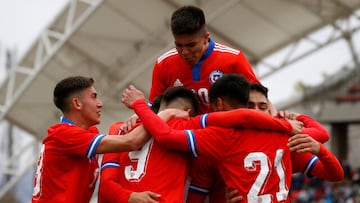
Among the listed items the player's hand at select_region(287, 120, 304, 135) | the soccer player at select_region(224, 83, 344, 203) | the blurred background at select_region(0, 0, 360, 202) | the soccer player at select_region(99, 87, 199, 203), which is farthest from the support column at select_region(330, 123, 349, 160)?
the soccer player at select_region(99, 87, 199, 203)

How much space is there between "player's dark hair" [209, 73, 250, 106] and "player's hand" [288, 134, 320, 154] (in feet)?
1.25

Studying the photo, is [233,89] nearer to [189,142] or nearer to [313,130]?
[189,142]

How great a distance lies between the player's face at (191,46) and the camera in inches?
210

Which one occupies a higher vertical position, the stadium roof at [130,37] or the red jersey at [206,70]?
the stadium roof at [130,37]

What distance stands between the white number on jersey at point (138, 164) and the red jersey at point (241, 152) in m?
0.14

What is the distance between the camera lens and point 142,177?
195 inches

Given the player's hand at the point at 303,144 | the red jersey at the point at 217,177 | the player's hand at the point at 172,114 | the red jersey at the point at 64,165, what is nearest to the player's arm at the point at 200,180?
the red jersey at the point at 217,177

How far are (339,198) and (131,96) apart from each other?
1251 cm

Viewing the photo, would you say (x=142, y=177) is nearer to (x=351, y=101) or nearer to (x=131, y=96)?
(x=131, y=96)

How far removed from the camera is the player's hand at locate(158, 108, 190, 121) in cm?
503

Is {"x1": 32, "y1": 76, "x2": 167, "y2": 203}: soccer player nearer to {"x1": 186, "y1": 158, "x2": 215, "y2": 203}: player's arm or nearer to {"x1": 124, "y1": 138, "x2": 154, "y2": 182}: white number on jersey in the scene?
{"x1": 124, "y1": 138, "x2": 154, "y2": 182}: white number on jersey

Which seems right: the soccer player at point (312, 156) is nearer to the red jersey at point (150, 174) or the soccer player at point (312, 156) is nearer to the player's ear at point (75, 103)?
the red jersey at point (150, 174)

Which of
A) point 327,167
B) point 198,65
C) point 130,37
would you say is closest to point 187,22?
point 198,65

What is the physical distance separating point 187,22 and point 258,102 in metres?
0.70
